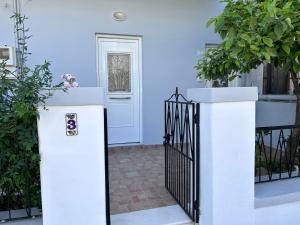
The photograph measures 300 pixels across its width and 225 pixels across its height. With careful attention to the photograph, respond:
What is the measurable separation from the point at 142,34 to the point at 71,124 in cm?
327

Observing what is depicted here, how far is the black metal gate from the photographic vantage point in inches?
91.2

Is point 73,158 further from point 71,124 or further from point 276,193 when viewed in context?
point 276,193

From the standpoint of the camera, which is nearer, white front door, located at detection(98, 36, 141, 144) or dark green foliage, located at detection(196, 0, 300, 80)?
dark green foliage, located at detection(196, 0, 300, 80)

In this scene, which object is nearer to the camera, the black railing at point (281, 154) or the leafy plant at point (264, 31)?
the leafy plant at point (264, 31)

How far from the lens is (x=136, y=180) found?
10.6ft

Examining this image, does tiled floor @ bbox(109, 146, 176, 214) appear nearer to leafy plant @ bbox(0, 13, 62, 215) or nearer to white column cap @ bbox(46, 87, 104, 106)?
leafy plant @ bbox(0, 13, 62, 215)

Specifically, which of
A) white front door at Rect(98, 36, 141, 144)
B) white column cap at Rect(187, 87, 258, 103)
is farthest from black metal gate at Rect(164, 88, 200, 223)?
white front door at Rect(98, 36, 141, 144)

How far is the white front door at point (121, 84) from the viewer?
464cm

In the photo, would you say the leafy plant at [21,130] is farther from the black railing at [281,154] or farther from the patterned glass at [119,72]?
the patterned glass at [119,72]

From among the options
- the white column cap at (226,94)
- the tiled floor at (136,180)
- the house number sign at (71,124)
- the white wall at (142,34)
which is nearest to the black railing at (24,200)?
the house number sign at (71,124)

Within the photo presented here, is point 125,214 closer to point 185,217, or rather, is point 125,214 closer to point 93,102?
point 185,217

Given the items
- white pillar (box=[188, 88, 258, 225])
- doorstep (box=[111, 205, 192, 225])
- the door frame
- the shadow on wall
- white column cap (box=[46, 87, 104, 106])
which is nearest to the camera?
white column cap (box=[46, 87, 104, 106])

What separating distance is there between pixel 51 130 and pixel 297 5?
230 centimetres

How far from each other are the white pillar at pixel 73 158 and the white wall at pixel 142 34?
2728 mm
